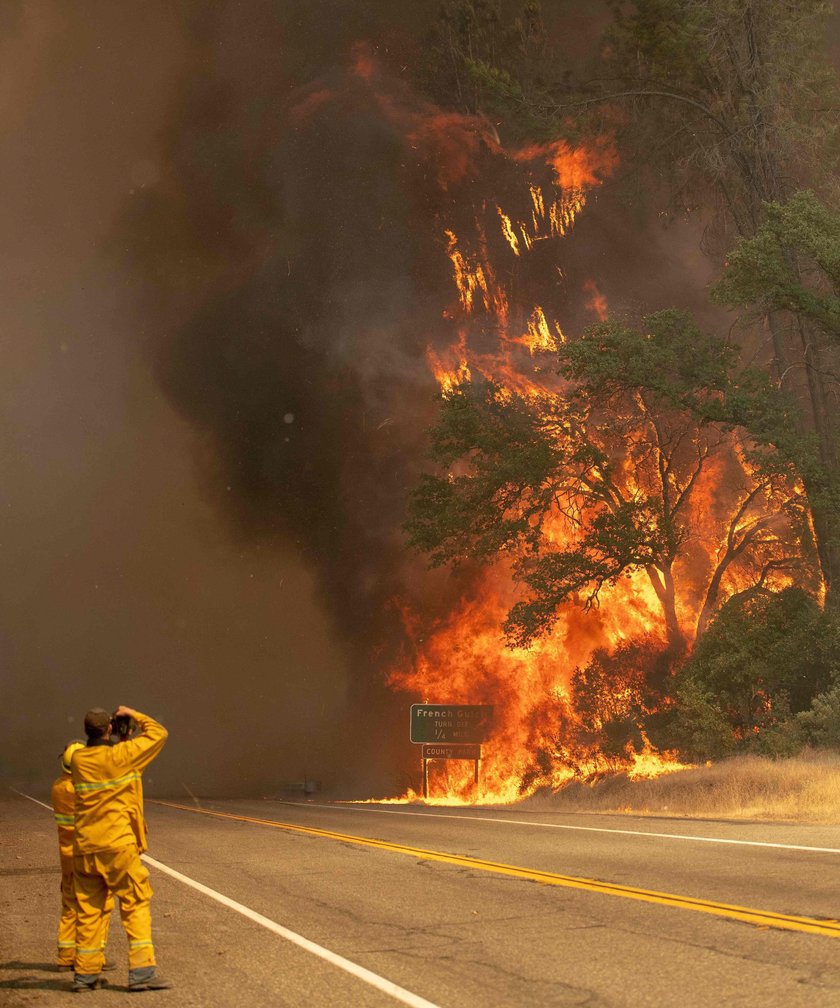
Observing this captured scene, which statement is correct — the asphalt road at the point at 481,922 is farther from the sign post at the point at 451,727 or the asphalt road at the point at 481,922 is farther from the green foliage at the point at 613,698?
the sign post at the point at 451,727

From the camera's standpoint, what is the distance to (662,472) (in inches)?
1414

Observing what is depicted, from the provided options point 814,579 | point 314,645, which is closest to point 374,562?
point 314,645

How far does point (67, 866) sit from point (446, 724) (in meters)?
30.3

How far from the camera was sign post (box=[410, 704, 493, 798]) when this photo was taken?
3666 cm

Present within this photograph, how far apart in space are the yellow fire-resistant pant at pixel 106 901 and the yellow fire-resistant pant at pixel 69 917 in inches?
2.4

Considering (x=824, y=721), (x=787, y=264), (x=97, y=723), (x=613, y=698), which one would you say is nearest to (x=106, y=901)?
(x=97, y=723)

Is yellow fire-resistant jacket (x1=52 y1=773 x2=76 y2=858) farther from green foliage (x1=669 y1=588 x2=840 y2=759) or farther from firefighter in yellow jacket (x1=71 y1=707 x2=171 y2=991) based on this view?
green foliage (x1=669 y1=588 x2=840 y2=759)

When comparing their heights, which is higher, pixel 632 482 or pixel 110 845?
pixel 632 482

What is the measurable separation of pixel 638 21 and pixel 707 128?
12.4 feet

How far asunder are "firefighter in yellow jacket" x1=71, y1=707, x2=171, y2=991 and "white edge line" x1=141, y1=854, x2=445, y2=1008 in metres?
1.13

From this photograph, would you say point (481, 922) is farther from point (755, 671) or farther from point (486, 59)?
point (486, 59)

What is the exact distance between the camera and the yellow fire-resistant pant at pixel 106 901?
6.67 meters

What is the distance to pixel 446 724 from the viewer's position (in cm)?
3678

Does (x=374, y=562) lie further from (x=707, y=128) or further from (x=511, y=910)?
(x=511, y=910)
